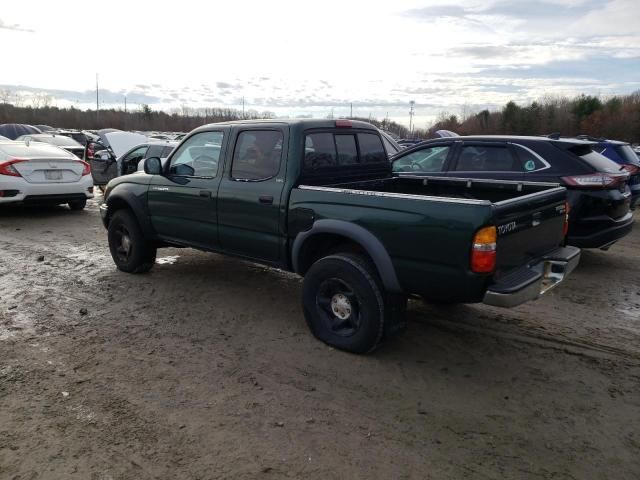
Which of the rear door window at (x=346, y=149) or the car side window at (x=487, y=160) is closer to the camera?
the rear door window at (x=346, y=149)

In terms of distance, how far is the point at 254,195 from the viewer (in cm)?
482

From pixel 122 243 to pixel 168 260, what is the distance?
0.85m

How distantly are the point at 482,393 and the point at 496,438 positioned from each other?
57 centimetres

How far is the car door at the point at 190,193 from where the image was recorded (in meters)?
5.31

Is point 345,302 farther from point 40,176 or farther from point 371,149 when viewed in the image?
point 40,176

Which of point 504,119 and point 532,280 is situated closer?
point 532,280

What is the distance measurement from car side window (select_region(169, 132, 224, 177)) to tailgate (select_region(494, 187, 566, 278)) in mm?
2957

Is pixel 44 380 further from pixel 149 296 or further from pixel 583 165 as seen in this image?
pixel 583 165

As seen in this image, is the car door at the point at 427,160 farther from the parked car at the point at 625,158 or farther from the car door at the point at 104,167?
the car door at the point at 104,167

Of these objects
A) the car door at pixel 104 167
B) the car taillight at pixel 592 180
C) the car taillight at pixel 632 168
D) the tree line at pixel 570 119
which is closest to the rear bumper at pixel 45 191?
the car door at pixel 104 167

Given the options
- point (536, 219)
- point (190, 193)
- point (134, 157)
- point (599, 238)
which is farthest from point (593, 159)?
point (134, 157)

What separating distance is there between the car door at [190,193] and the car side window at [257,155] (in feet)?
0.80

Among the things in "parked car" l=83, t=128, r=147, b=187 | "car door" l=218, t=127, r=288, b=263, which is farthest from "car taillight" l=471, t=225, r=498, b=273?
"parked car" l=83, t=128, r=147, b=187

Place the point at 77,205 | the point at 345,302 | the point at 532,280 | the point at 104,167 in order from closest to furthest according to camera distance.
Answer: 1. the point at 532,280
2. the point at 345,302
3. the point at 77,205
4. the point at 104,167
